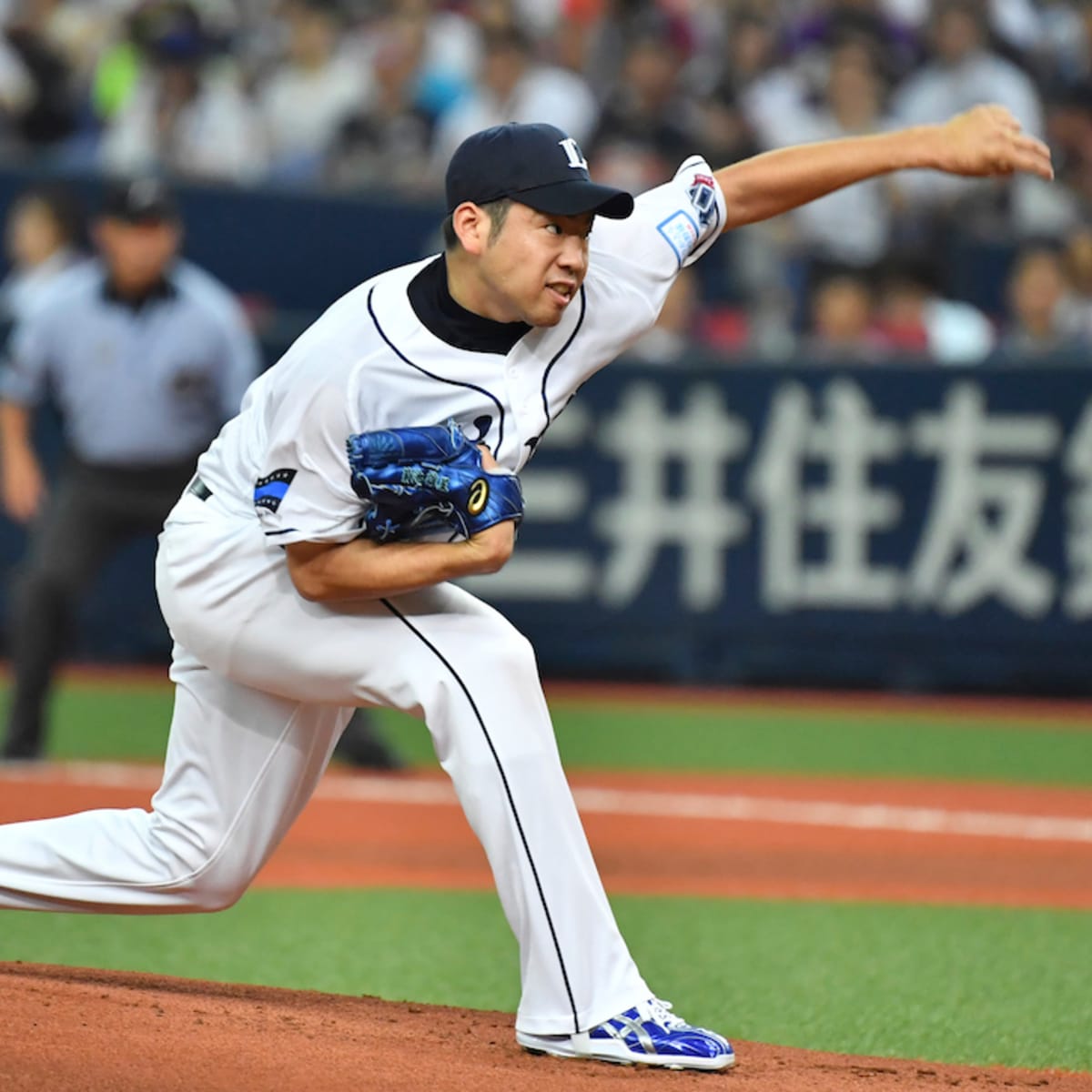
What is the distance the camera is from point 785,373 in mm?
10352

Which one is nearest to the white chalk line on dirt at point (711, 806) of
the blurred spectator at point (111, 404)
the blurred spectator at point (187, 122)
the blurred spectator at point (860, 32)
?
the blurred spectator at point (111, 404)

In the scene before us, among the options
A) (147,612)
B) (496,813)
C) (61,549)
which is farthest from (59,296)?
(496,813)

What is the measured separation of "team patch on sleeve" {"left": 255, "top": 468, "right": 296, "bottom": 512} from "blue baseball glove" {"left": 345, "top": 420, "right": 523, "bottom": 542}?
153mm

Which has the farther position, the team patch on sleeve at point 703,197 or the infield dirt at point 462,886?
the team patch on sleeve at point 703,197

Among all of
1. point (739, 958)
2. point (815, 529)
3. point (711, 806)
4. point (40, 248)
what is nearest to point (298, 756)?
point (739, 958)

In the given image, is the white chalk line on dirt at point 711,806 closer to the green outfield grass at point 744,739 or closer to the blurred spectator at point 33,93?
the green outfield grass at point 744,739

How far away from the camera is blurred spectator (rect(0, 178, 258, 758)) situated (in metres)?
8.10

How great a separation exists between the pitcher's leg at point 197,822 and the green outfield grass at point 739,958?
0.76 meters

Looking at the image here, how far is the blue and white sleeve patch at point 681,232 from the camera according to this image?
4301 millimetres

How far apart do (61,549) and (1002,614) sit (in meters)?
4.70

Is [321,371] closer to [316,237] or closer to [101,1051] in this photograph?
[101,1051]

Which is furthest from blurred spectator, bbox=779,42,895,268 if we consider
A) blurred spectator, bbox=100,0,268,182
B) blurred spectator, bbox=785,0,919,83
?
blurred spectator, bbox=100,0,268,182

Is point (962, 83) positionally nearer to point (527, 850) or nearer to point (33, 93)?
point (33, 93)

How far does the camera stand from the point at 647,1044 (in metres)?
3.78
